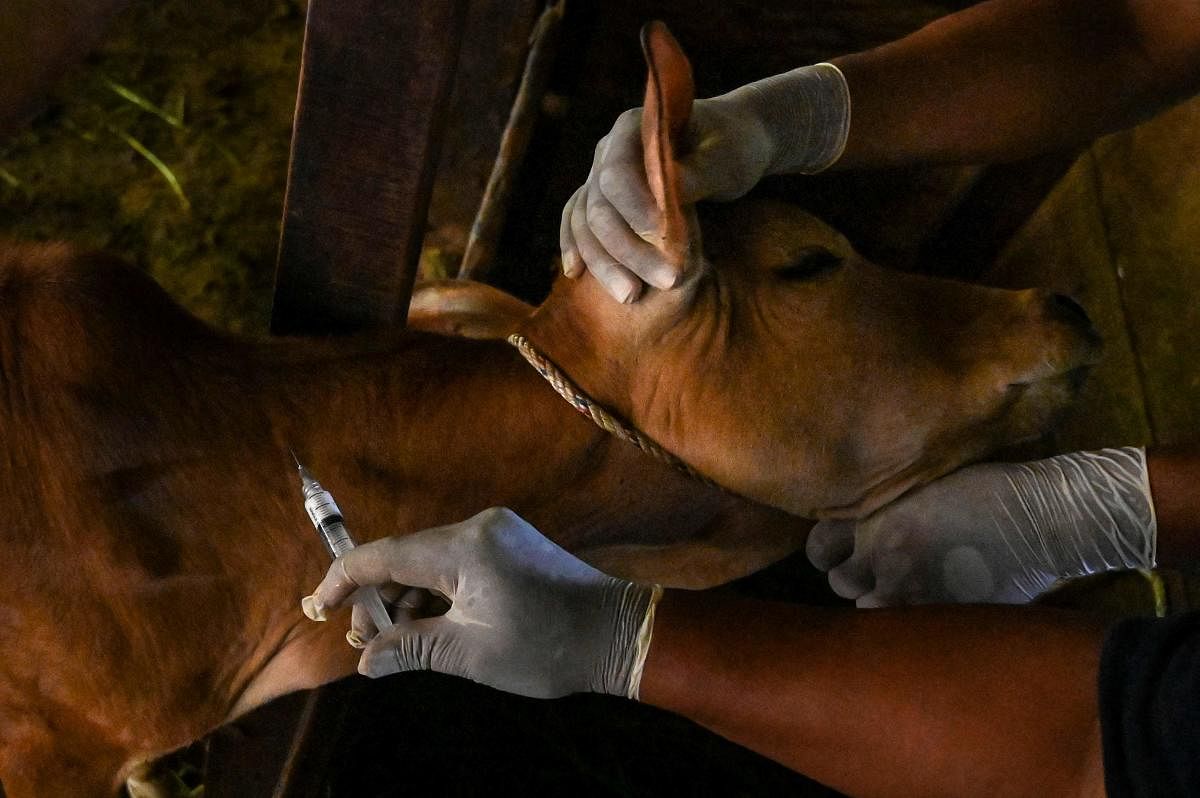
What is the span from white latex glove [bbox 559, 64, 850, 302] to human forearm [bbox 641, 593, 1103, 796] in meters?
0.54

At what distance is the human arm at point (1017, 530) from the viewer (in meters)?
1.93

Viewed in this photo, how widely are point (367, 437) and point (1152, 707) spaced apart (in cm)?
117

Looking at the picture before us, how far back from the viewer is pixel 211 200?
366cm

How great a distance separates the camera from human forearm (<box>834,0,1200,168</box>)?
87.8 inches

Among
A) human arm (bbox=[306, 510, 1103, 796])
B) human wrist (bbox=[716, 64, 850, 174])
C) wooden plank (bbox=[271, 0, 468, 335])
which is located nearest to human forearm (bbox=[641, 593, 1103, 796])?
human arm (bbox=[306, 510, 1103, 796])

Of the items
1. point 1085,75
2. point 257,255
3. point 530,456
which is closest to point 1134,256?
point 1085,75

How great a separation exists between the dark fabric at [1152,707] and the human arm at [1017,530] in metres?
0.49

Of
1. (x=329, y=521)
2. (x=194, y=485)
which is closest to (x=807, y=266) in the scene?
(x=329, y=521)

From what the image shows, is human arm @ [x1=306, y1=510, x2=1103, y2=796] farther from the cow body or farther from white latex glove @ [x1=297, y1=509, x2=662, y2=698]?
the cow body

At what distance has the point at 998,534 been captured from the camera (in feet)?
6.37

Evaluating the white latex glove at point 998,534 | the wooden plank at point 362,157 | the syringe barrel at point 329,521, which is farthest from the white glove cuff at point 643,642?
the wooden plank at point 362,157

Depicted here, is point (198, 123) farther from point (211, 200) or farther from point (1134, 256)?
point (1134, 256)

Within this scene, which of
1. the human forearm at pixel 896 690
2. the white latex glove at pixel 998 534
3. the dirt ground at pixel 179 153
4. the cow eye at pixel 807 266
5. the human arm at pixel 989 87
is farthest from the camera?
the dirt ground at pixel 179 153

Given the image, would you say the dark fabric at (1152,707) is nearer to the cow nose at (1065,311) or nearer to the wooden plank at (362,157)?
the cow nose at (1065,311)
